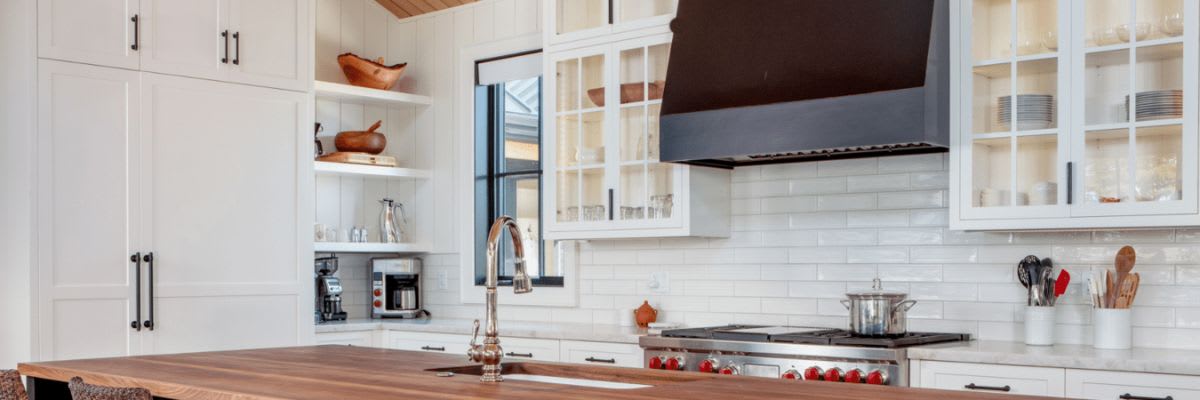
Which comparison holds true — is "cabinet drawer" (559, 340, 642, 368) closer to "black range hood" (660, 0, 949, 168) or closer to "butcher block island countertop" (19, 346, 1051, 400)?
"black range hood" (660, 0, 949, 168)

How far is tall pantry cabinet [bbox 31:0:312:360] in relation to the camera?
4797mm

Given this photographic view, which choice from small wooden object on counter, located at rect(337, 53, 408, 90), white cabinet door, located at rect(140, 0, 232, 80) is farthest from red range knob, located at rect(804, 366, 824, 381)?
small wooden object on counter, located at rect(337, 53, 408, 90)

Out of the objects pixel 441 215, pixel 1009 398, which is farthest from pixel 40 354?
pixel 1009 398

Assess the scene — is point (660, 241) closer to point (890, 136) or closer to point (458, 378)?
point (890, 136)

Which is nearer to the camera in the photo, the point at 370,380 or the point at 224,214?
the point at 370,380

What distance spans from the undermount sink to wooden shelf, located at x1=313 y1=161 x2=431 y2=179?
289cm

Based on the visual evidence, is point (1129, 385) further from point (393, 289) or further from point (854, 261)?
point (393, 289)

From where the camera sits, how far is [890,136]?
4.03 metres

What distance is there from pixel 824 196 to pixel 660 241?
87cm

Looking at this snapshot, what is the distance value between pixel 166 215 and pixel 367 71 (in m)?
1.44

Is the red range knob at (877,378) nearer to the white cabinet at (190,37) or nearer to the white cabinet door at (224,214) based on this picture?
the white cabinet door at (224,214)

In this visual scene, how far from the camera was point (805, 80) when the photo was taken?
169 inches

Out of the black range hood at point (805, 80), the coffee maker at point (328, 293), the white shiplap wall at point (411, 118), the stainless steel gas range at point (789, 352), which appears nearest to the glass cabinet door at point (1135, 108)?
the black range hood at point (805, 80)

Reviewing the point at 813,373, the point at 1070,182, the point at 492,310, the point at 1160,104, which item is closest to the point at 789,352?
the point at 813,373
